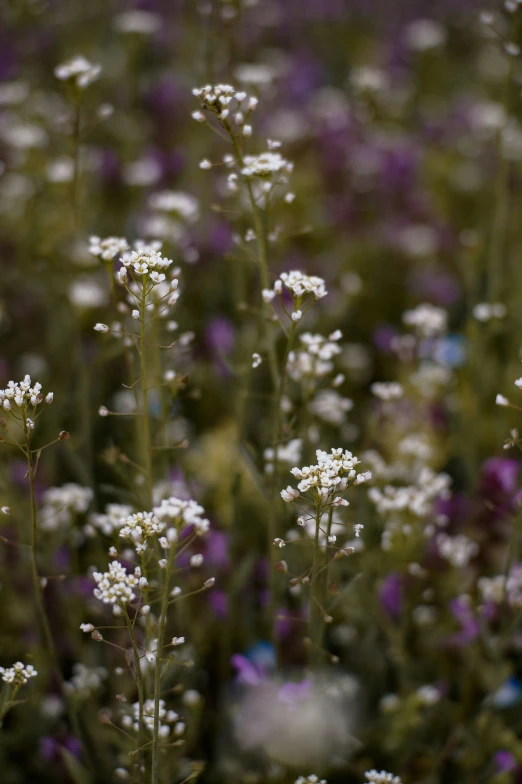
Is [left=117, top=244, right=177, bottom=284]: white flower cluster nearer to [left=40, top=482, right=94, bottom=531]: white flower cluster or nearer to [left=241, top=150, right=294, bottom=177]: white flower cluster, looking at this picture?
[left=241, top=150, right=294, bottom=177]: white flower cluster

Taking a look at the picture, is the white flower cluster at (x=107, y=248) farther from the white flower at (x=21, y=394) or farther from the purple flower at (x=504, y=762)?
the purple flower at (x=504, y=762)

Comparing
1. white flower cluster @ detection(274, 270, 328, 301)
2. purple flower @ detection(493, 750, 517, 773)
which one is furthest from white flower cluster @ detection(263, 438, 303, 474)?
purple flower @ detection(493, 750, 517, 773)

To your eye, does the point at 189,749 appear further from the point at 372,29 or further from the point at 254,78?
the point at 372,29

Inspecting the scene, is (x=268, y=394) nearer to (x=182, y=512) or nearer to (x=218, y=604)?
(x=218, y=604)

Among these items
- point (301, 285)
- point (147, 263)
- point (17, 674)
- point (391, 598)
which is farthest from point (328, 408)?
point (17, 674)

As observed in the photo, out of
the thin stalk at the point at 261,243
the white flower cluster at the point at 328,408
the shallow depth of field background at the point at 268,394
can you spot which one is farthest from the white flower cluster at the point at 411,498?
the thin stalk at the point at 261,243
